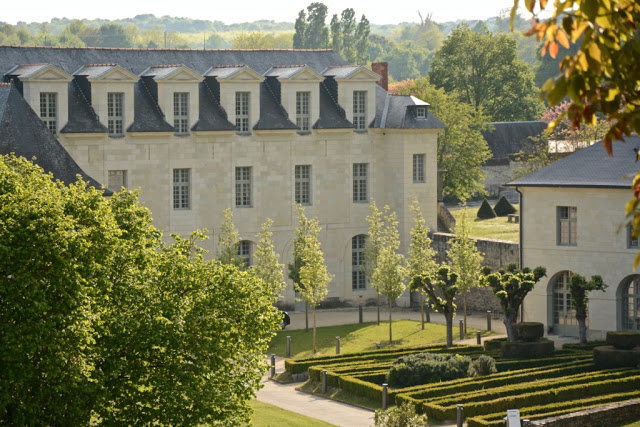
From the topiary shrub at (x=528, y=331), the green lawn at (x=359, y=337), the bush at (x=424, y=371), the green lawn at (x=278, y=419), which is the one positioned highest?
the topiary shrub at (x=528, y=331)

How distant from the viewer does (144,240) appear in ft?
80.9

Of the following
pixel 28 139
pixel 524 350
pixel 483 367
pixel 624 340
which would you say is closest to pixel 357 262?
pixel 524 350

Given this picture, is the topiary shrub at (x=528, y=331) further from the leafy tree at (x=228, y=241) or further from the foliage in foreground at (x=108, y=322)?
the foliage in foreground at (x=108, y=322)

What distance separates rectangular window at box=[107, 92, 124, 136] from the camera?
47.5 metres

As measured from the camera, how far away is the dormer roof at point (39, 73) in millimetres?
45094

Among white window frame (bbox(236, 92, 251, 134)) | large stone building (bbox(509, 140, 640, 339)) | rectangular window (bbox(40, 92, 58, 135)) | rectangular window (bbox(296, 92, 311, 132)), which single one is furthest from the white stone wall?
rectangular window (bbox(40, 92, 58, 135))

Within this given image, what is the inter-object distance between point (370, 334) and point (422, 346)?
489cm

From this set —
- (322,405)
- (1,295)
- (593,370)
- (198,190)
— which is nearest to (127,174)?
(198,190)

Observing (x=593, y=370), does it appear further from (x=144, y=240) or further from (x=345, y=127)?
(x=345, y=127)

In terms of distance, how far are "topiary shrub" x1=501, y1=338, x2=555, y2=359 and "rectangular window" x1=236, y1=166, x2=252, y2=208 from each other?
16.5 m

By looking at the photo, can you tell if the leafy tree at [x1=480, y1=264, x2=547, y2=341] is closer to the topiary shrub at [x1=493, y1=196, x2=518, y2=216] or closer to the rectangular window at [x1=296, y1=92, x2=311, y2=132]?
the rectangular window at [x1=296, y1=92, x2=311, y2=132]

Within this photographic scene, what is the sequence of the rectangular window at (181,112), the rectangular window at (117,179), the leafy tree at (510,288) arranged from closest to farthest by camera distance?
the leafy tree at (510,288)
the rectangular window at (117,179)
the rectangular window at (181,112)

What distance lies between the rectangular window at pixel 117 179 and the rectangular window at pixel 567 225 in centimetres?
A: 1687

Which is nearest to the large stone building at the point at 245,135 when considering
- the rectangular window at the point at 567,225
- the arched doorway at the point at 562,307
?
the rectangular window at the point at 567,225
